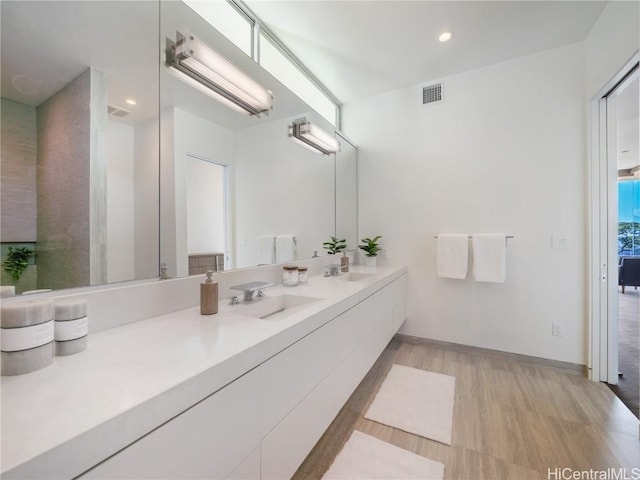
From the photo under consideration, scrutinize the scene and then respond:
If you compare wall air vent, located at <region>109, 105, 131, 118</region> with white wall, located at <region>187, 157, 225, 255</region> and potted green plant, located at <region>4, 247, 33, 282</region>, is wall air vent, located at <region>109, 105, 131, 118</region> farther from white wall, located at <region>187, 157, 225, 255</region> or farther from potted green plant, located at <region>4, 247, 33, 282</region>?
potted green plant, located at <region>4, 247, 33, 282</region>

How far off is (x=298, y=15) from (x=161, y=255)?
1905 millimetres

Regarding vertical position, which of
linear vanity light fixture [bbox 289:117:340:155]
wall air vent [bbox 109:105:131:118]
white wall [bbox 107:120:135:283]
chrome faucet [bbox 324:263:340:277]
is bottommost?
chrome faucet [bbox 324:263:340:277]

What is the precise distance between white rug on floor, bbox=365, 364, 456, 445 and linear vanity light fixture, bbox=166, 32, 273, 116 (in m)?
2.10

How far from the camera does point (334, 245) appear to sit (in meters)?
2.78

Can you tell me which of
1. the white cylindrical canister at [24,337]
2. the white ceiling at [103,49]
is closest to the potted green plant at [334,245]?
the white ceiling at [103,49]

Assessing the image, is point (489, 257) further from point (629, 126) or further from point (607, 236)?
point (629, 126)

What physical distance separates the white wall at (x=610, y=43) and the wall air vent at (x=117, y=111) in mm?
2641

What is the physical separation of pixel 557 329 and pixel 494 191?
1321 millimetres

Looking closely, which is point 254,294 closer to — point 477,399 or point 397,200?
point 477,399

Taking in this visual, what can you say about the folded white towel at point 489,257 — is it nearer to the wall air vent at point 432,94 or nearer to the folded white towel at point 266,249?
the wall air vent at point 432,94

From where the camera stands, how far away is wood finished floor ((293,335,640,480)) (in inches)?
52.9

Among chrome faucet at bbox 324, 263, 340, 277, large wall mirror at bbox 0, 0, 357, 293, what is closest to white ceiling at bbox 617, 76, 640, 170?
chrome faucet at bbox 324, 263, 340, 277

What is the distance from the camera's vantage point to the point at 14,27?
2.70ft

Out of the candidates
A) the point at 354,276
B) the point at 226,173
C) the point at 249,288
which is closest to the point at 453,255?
the point at 354,276
